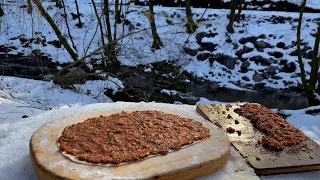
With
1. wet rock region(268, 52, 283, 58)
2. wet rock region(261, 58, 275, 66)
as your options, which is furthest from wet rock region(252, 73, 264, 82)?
wet rock region(268, 52, 283, 58)

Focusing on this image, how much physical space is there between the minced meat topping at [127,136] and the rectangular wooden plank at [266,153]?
24 cm

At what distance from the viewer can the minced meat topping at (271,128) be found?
2.01m

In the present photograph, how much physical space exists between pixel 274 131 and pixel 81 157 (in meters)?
1.23

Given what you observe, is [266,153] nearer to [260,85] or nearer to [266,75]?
[260,85]

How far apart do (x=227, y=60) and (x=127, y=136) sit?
22.3 ft

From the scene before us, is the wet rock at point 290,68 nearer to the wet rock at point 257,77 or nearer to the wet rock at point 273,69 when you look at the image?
the wet rock at point 273,69

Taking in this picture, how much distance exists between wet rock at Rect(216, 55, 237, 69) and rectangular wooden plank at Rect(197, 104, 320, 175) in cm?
604

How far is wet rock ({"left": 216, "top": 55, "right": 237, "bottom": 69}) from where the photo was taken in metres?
8.23

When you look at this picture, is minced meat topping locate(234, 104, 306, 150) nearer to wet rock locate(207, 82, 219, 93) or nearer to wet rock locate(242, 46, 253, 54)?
wet rock locate(207, 82, 219, 93)

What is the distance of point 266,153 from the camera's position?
1915 millimetres

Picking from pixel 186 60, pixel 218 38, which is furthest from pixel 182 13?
pixel 186 60

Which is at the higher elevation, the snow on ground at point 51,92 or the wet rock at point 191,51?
the wet rock at point 191,51

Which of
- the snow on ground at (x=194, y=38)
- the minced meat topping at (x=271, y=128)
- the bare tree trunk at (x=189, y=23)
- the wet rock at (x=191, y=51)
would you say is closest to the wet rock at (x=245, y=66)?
the snow on ground at (x=194, y=38)

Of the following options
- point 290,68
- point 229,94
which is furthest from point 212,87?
point 290,68
